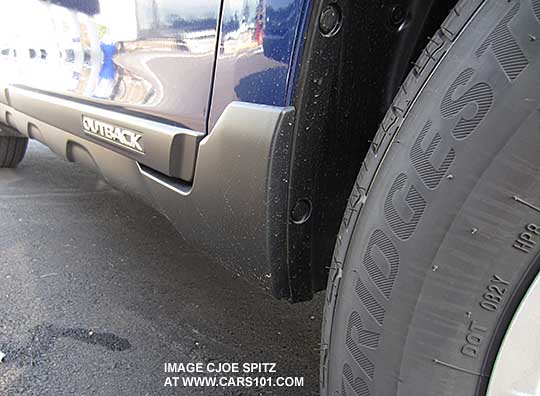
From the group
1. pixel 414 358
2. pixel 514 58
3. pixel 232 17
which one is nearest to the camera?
pixel 514 58

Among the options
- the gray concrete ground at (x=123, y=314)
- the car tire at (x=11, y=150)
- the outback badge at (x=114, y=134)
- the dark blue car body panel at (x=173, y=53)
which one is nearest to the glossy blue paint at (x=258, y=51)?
the dark blue car body panel at (x=173, y=53)

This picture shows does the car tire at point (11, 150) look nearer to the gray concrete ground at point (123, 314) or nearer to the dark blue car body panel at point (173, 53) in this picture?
the gray concrete ground at point (123, 314)

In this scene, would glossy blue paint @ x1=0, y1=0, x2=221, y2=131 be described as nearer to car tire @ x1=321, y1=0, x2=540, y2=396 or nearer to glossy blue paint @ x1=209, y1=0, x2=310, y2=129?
glossy blue paint @ x1=209, y1=0, x2=310, y2=129

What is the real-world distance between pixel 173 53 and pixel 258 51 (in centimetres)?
32

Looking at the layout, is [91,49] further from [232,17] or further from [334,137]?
[334,137]

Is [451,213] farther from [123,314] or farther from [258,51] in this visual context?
[123,314]

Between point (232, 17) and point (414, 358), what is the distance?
71cm

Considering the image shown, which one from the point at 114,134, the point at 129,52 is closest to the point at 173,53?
the point at 129,52

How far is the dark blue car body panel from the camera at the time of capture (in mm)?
973

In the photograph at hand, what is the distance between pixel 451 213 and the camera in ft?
2.51

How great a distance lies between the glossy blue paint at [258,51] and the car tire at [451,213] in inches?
8.2

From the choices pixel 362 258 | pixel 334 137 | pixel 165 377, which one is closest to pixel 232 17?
pixel 334 137

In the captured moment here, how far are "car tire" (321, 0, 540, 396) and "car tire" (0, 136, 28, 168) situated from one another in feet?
10.4

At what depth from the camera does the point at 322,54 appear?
37.3 inches
